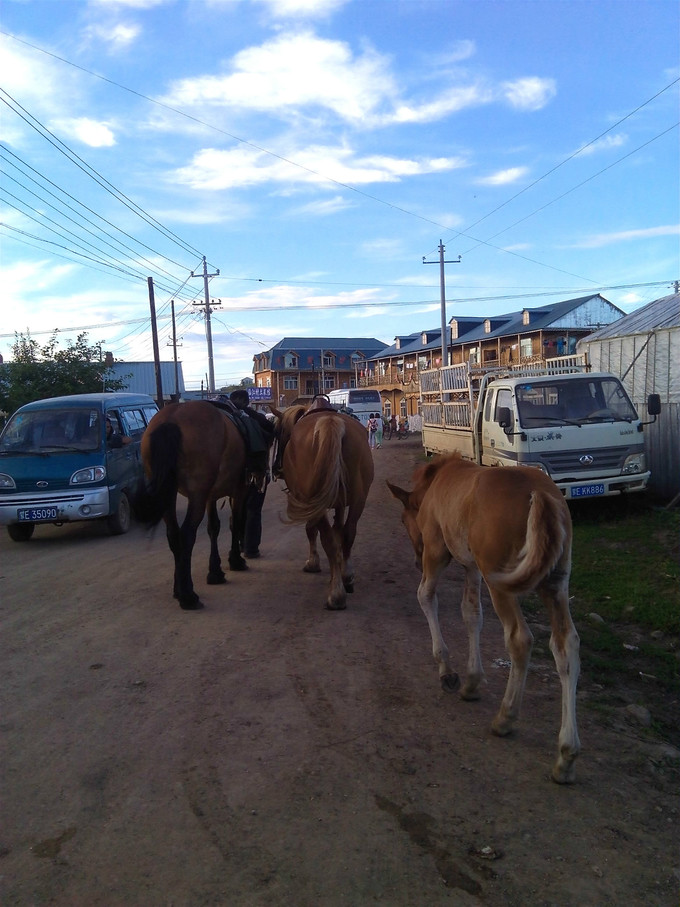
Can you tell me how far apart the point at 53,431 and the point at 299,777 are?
8237 millimetres

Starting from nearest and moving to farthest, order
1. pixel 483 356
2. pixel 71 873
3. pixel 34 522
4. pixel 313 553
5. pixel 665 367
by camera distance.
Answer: pixel 71 873
pixel 313 553
pixel 34 522
pixel 665 367
pixel 483 356

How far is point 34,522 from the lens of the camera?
9.24 meters

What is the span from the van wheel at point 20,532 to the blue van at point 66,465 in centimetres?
1

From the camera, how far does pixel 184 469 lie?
627cm

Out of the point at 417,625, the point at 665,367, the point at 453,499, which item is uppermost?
the point at 665,367

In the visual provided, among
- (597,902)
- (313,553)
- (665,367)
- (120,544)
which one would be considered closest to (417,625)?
(313,553)

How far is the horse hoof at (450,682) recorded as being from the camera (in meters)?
4.12

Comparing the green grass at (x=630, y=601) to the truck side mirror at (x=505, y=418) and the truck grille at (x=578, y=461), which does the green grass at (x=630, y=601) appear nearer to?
the truck grille at (x=578, y=461)

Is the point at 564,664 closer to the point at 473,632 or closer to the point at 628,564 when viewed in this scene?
the point at 473,632

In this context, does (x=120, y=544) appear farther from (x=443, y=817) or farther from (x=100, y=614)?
(x=443, y=817)

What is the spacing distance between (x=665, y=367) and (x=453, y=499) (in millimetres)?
10366

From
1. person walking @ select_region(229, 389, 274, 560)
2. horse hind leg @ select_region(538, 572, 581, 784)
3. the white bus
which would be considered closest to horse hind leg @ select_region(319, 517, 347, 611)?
person walking @ select_region(229, 389, 274, 560)

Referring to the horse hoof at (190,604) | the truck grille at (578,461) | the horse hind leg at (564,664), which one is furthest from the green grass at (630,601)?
the horse hoof at (190,604)

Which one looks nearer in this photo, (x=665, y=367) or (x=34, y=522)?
(x=34, y=522)
